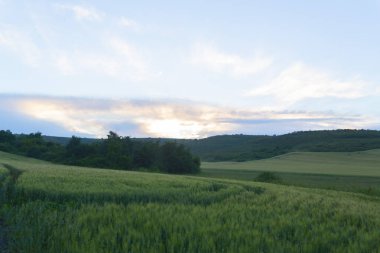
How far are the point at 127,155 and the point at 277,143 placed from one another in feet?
237

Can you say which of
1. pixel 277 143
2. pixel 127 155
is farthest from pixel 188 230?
pixel 277 143

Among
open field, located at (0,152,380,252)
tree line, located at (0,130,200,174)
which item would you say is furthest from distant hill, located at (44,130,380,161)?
open field, located at (0,152,380,252)

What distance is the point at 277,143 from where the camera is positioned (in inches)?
5566

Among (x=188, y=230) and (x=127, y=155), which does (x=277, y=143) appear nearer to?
(x=127, y=155)

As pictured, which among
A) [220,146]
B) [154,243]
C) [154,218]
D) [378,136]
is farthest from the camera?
[220,146]

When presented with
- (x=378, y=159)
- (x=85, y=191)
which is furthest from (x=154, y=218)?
(x=378, y=159)

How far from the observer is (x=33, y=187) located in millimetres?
16844

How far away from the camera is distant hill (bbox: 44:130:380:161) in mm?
116250

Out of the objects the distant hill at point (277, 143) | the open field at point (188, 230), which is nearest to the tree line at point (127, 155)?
the distant hill at point (277, 143)

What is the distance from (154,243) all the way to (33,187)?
10.3 m

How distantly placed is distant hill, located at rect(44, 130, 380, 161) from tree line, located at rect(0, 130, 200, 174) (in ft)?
39.0

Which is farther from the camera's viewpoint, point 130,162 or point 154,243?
point 130,162

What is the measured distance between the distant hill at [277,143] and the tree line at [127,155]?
11.9m

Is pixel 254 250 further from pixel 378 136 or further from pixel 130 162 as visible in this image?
pixel 378 136
